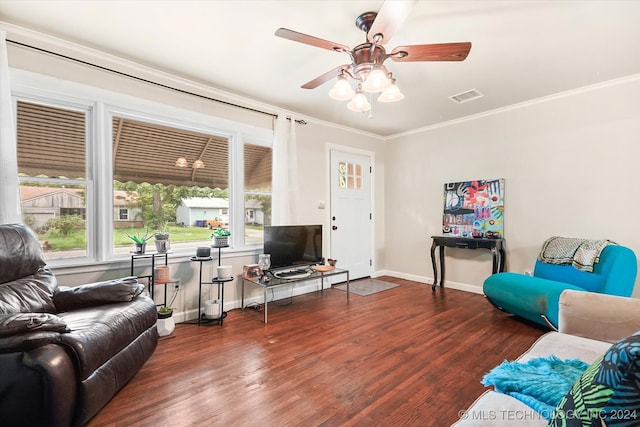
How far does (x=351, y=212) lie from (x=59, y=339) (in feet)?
12.7

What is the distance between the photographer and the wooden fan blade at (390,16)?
59.2 inches

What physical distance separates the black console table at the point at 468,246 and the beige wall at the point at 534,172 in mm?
148

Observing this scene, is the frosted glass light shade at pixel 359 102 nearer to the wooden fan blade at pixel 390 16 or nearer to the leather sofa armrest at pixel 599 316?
the wooden fan blade at pixel 390 16

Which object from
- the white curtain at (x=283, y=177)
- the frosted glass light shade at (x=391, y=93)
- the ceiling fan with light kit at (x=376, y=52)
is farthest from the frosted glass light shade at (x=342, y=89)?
the white curtain at (x=283, y=177)

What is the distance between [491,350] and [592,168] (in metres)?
2.44

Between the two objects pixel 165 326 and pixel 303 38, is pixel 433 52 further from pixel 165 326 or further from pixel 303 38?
pixel 165 326

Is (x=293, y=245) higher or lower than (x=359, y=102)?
lower

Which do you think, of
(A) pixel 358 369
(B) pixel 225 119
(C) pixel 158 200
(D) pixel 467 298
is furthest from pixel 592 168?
(C) pixel 158 200

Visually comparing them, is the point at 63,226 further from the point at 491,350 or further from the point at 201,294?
the point at 491,350

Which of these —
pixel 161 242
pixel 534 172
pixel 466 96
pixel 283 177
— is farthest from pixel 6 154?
pixel 534 172

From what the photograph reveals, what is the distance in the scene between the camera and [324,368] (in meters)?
2.13

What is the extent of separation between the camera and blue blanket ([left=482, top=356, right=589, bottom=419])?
104 cm

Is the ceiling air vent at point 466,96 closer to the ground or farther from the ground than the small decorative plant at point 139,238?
farther from the ground

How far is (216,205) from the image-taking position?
3457mm
